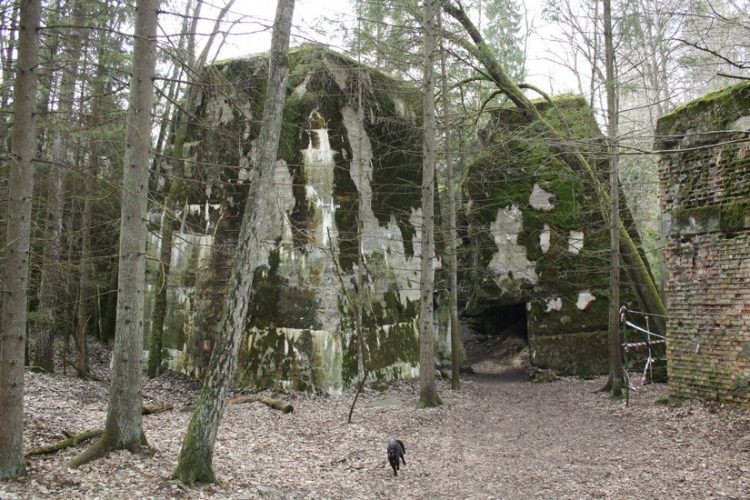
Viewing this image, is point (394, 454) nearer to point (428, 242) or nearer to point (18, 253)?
point (18, 253)

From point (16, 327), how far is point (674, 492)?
6.85m

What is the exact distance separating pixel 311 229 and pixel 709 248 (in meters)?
7.54

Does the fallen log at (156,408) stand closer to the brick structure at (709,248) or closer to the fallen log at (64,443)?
the fallen log at (64,443)

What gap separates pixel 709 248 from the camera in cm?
890

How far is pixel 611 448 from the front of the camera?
774cm

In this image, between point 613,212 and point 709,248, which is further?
point 613,212

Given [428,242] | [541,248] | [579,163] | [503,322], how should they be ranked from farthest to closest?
[503,322] < [541,248] < [579,163] < [428,242]

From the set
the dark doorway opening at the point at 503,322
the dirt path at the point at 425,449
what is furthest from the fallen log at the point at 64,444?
the dark doorway opening at the point at 503,322

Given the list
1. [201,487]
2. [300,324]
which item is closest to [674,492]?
[201,487]

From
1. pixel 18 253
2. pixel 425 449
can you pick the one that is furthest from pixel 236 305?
pixel 425 449

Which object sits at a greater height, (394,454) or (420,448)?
(394,454)

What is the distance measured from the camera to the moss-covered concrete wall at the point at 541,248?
1490 centimetres

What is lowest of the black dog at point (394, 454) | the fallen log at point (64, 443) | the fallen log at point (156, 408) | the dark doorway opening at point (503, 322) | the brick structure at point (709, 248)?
the fallen log at point (156, 408)

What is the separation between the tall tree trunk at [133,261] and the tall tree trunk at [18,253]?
3.18 ft
